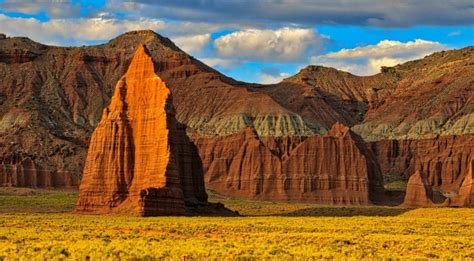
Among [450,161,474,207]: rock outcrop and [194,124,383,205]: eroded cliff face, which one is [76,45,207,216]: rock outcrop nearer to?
[450,161,474,207]: rock outcrop

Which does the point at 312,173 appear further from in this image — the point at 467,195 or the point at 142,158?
the point at 142,158

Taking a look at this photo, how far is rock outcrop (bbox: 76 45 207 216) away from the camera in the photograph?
103 meters

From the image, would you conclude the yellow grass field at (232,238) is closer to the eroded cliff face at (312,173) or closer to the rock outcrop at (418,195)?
the rock outcrop at (418,195)

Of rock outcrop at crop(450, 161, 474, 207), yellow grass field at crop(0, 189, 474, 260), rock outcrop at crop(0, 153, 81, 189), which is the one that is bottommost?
yellow grass field at crop(0, 189, 474, 260)

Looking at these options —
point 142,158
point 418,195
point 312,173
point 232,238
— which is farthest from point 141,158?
point 312,173

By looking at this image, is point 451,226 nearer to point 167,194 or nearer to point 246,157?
point 167,194

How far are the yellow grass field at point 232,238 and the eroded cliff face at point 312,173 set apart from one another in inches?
2291

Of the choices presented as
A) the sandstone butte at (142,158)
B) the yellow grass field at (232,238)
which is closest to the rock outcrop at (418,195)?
the yellow grass field at (232,238)

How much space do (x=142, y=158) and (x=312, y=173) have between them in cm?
7688

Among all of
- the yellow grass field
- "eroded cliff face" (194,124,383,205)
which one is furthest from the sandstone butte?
"eroded cliff face" (194,124,383,205)

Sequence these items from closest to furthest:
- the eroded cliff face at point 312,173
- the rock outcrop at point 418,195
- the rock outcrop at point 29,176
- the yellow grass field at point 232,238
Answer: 1. the yellow grass field at point 232,238
2. the rock outcrop at point 418,195
3. the rock outcrop at point 29,176
4. the eroded cliff face at point 312,173

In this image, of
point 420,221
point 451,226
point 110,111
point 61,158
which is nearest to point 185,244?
point 451,226

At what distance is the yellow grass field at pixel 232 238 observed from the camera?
52.2 meters

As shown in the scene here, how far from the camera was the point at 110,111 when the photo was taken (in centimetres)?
11294
